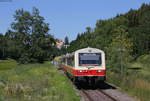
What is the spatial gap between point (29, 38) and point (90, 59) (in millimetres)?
57754

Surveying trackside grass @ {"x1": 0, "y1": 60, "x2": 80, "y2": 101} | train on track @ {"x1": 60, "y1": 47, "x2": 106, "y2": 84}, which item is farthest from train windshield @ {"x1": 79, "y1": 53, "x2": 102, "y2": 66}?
trackside grass @ {"x1": 0, "y1": 60, "x2": 80, "y2": 101}

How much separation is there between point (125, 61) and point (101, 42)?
2431 cm

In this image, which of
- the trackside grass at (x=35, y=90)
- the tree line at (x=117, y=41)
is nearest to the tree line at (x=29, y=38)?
the tree line at (x=117, y=41)

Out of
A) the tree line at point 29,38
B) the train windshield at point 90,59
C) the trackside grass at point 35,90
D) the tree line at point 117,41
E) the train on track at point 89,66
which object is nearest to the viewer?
the trackside grass at point 35,90

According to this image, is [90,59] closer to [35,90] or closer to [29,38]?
[35,90]

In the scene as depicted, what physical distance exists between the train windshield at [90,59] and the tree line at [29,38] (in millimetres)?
54995

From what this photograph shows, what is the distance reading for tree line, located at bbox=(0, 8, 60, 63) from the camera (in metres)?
77.6

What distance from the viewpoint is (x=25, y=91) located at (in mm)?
17781

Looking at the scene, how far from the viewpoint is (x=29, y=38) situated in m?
79.2

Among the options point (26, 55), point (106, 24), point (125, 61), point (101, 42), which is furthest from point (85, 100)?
point (26, 55)

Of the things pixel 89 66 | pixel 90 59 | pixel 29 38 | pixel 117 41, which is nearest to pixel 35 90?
pixel 89 66

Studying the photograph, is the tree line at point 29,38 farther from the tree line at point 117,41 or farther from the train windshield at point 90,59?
the train windshield at point 90,59

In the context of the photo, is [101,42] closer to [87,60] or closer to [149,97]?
[87,60]

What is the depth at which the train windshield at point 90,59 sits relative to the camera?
22.8 m
